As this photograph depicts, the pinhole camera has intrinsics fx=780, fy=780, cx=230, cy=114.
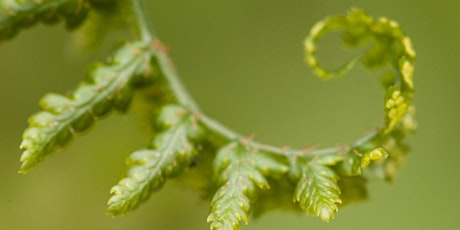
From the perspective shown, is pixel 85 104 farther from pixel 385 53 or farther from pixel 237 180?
pixel 385 53

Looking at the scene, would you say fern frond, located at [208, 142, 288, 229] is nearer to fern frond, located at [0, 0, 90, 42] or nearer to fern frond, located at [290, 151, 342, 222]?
fern frond, located at [290, 151, 342, 222]

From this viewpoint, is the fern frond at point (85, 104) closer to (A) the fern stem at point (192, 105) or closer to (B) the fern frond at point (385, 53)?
(A) the fern stem at point (192, 105)

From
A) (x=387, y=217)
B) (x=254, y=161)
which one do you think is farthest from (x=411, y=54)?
(x=387, y=217)

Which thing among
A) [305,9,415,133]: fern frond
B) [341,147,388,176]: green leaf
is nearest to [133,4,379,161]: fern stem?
[341,147,388,176]: green leaf

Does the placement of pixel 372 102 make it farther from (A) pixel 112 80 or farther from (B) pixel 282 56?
(A) pixel 112 80

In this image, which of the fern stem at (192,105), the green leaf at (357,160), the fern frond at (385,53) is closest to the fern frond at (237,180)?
the fern stem at (192,105)

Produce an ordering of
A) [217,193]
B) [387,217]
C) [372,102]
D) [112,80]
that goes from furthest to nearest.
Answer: [372,102], [387,217], [112,80], [217,193]

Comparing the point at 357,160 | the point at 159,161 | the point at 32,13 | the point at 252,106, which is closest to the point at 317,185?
the point at 357,160
